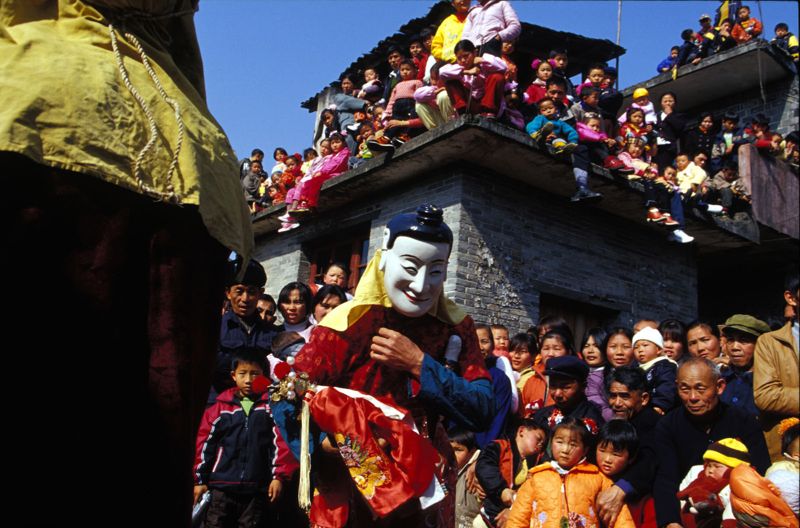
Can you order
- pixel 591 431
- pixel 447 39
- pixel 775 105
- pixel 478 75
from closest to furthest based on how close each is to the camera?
pixel 591 431
pixel 478 75
pixel 447 39
pixel 775 105

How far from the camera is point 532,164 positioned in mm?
9102

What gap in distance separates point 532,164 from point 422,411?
6321 millimetres

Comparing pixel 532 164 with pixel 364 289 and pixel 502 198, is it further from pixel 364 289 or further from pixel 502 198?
pixel 364 289

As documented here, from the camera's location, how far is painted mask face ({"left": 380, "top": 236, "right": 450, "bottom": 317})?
3.17 metres

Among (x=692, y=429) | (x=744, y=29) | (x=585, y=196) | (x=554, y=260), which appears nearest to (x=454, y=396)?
(x=692, y=429)

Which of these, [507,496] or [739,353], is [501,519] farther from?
[739,353]

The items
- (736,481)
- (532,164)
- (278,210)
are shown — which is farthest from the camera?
(278,210)

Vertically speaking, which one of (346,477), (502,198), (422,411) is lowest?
(346,477)

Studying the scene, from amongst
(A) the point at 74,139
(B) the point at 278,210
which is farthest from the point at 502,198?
(A) the point at 74,139

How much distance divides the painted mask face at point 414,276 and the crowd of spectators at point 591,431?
1.14 feet

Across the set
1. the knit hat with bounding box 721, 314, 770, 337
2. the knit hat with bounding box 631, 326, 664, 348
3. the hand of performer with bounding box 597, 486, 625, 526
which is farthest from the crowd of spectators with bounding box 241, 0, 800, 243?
the hand of performer with bounding box 597, 486, 625, 526

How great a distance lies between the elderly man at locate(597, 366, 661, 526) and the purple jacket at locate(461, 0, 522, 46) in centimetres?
579

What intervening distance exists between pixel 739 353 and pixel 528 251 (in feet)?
13.9

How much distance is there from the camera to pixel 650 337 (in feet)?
21.0
